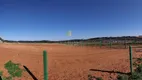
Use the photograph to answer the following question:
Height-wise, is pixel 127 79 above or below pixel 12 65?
below

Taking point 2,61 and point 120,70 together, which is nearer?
point 120,70

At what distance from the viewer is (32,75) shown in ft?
36.9

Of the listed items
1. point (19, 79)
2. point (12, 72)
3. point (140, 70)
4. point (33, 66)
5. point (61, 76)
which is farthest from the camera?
point (33, 66)

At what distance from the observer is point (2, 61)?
565 inches

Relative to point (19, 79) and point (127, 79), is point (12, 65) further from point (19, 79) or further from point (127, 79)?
point (127, 79)

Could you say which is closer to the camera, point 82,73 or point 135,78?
point 135,78

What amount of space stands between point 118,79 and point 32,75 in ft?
12.9

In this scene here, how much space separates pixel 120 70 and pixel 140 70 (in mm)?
1007

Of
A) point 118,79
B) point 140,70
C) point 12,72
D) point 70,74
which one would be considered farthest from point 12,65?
point 140,70

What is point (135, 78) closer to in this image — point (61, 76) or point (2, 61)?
point (61, 76)

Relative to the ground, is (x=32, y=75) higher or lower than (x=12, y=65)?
lower

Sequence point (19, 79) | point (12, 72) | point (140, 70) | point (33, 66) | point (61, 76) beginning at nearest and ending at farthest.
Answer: point (12, 72), point (19, 79), point (61, 76), point (140, 70), point (33, 66)

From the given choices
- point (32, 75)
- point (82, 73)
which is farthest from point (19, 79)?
point (82, 73)

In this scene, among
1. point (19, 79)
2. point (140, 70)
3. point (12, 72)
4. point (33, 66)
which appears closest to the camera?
point (12, 72)
